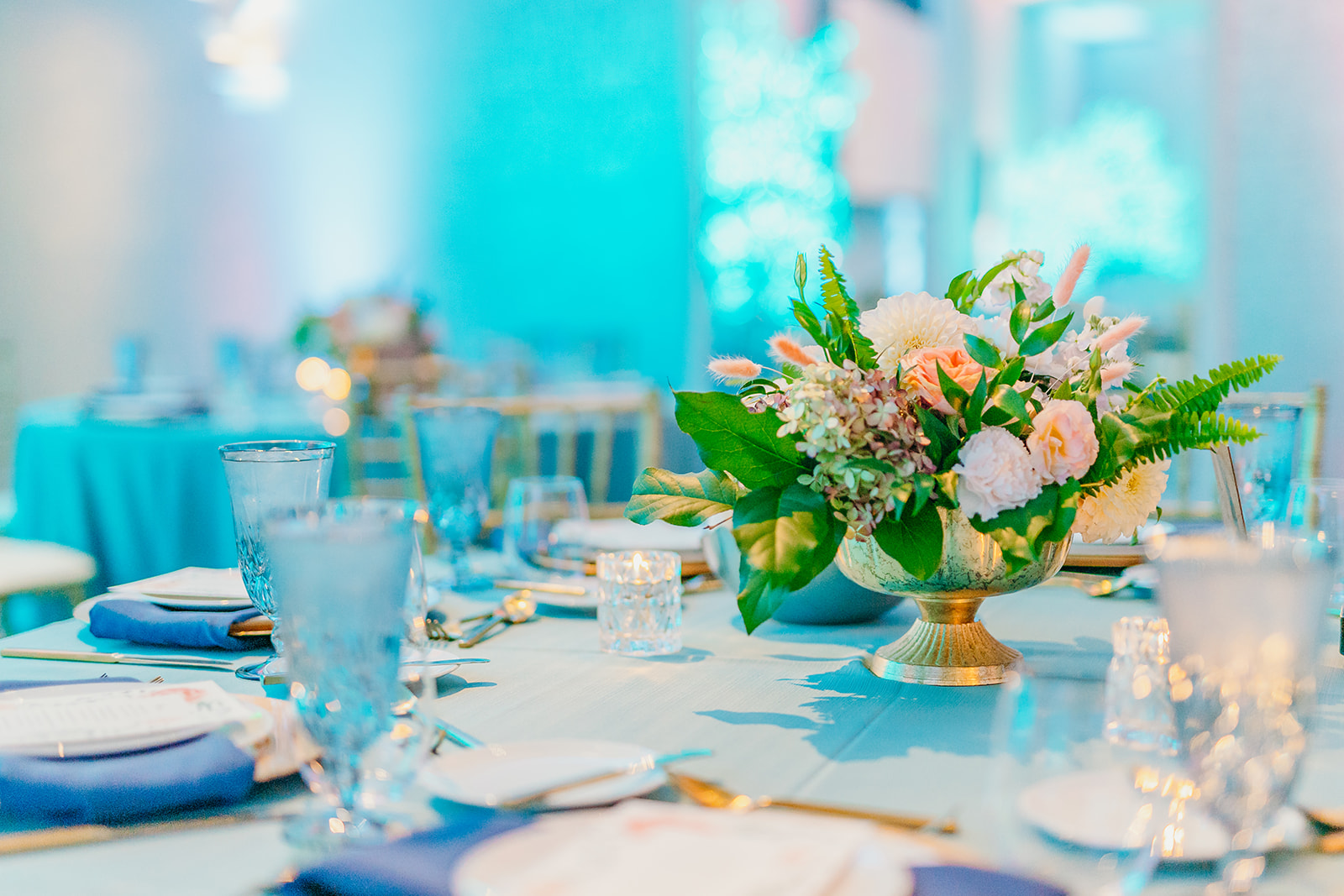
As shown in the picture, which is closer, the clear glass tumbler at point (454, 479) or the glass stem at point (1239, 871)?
the glass stem at point (1239, 871)

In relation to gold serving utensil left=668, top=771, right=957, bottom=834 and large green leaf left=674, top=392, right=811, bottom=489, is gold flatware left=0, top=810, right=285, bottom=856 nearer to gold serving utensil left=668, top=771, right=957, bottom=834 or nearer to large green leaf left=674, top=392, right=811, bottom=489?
gold serving utensil left=668, top=771, right=957, bottom=834

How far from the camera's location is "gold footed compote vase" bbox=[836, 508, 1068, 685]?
0.88 meters

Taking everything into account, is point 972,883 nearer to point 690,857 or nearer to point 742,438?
point 690,857

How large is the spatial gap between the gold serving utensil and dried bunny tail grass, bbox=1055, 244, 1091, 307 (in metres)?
0.44

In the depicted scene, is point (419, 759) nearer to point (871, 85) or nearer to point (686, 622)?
point (686, 622)

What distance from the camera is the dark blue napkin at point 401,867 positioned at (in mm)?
510

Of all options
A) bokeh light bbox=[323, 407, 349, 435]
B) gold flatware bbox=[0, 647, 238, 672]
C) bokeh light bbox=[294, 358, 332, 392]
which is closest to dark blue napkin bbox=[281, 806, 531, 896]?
gold flatware bbox=[0, 647, 238, 672]

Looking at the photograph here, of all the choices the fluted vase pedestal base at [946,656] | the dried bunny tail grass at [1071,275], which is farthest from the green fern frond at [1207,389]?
the fluted vase pedestal base at [946,656]

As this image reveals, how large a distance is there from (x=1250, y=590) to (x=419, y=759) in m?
0.40

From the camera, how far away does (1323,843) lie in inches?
22.5

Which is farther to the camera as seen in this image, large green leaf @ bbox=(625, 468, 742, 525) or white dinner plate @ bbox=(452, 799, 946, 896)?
large green leaf @ bbox=(625, 468, 742, 525)

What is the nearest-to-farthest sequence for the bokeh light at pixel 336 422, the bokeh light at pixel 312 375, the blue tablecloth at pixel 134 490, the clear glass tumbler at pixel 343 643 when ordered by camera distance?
the clear glass tumbler at pixel 343 643, the blue tablecloth at pixel 134 490, the bokeh light at pixel 336 422, the bokeh light at pixel 312 375

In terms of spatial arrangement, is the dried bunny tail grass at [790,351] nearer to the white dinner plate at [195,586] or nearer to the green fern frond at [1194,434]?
the green fern frond at [1194,434]

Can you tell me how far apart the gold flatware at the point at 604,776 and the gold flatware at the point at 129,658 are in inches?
18.2
